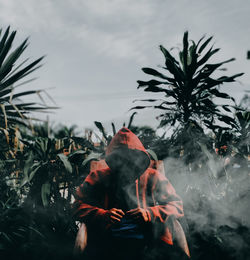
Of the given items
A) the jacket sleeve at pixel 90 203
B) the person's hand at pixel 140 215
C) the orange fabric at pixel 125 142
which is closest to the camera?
the person's hand at pixel 140 215

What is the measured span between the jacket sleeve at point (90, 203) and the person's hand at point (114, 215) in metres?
0.06

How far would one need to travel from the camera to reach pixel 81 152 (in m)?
3.97

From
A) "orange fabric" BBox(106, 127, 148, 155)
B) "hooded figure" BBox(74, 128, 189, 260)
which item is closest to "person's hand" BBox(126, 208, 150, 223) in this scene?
"hooded figure" BBox(74, 128, 189, 260)

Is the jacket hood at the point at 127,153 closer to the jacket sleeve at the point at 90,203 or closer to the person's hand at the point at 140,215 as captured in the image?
the jacket sleeve at the point at 90,203

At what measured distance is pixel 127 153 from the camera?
2.56m

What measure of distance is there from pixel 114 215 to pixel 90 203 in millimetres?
354

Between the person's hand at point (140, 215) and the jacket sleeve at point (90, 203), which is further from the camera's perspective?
the jacket sleeve at point (90, 203)

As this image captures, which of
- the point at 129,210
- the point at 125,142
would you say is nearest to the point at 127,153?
the point at 125,142

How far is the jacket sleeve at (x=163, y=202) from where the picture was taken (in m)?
2.32

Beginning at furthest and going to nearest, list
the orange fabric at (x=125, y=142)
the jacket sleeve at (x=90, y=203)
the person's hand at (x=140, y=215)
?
1. the orange fabric at (x=125, y=142)
2. the jacket sleeve at (x=90, y=203)
3. the person's hand at (x=140, y=215)

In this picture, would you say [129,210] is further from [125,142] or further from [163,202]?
[125,142]

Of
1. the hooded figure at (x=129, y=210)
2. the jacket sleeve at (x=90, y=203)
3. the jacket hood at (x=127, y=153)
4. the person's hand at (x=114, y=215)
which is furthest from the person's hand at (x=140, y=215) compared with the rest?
the jacket hood at (x=127, y=153)

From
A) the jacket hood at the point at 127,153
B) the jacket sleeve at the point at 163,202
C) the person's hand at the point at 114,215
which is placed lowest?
the person's hand at the point at 114,215

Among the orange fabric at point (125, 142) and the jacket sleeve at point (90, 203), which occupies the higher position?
the orange fabric at point (125, 142)
